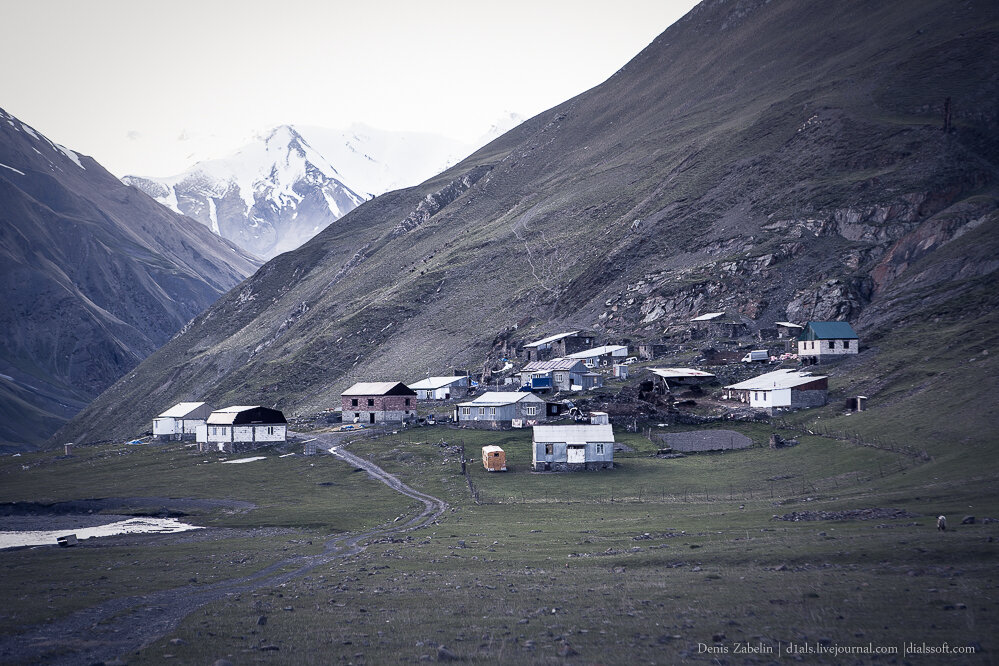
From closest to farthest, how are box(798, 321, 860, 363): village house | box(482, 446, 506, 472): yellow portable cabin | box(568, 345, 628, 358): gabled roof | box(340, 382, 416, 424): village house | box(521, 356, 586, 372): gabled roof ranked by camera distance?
1. box(482, 446, 506, 472): yellow portable cabin
2. box(798, 321, 860, 363): village house
3. box(340, 382, 416, 424): village house
4. box(521, 356, 586, 372): gabled roof
5. box(568, 345, 628, 358): gabled roof

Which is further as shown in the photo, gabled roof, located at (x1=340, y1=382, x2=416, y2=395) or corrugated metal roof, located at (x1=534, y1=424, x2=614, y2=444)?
gabled roof, located at (x1=340, y1=382, x2=416, y2=395)

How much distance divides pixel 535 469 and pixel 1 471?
277 ft

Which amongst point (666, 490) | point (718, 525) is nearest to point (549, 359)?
point (666, 490)

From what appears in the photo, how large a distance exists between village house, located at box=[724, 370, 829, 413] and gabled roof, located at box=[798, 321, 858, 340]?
13.5m

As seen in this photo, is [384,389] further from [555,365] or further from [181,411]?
[181,411]

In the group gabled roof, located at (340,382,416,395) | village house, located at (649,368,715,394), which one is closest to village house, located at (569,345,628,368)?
village house, located at (649,368,715,394)

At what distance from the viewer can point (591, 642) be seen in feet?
94.4

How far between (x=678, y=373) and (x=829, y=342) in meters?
20.0

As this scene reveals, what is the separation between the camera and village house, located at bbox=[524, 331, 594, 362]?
142 metres

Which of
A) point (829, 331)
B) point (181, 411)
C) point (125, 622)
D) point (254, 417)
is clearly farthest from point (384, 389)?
point (125, 622)

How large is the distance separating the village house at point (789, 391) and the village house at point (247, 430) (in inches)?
2369

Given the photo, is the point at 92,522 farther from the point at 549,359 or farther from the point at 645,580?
the point at 549,359

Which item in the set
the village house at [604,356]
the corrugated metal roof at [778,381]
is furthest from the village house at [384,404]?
the corrugated metal roof at [778,381]

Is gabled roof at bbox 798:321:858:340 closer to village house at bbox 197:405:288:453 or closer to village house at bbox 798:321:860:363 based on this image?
village house at bbox 798:321:860:363
